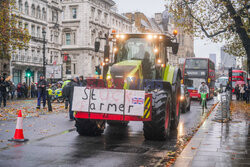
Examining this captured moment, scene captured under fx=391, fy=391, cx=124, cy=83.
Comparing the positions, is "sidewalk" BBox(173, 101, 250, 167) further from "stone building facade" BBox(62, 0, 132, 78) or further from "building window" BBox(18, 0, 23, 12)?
"stone building facade" BBox(62, 0, 132, 78)

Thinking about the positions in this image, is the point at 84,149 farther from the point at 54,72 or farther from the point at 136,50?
the point at 54,72

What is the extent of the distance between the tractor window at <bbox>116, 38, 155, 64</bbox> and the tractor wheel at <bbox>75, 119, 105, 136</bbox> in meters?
2.06

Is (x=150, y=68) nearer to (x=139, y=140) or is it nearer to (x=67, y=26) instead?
(x=139, y=140)

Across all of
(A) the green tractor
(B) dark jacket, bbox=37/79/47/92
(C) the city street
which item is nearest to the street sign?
(B) dark jacket, bbox=37/79/47/92

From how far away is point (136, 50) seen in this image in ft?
36.5

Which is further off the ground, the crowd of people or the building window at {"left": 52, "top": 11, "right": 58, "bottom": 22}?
the building window at {"left": 52, "top": 11, "right": 58, "bottom": 22}

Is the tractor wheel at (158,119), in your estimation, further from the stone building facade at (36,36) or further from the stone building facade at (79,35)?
the stone building facade at (79,35)

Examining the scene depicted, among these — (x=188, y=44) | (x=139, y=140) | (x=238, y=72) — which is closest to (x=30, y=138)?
(x=139, y=140)

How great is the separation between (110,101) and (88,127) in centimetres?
138

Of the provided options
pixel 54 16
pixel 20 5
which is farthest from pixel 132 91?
pixel 54 16

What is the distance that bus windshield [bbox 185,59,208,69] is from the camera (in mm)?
36950

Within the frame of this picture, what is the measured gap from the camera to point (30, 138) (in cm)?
992

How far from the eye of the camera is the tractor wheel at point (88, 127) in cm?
1024

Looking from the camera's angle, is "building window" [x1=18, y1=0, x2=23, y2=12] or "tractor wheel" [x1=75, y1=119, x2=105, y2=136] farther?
"building window" [x1=18, y1=0, x2=23, y2=12]
